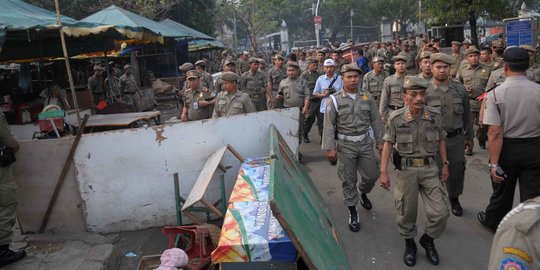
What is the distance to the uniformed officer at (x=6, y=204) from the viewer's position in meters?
4.38

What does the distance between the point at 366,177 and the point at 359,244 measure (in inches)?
30.2

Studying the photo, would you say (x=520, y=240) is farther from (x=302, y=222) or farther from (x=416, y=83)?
(x=416, y=83)

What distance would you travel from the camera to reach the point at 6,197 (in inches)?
174

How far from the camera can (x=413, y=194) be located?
393 cm

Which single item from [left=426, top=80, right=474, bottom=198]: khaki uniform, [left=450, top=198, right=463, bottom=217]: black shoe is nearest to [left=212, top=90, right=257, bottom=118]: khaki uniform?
[left=426, top=80, right=474, bottom=198]: khaki uniform

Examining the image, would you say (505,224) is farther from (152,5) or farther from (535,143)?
(152,5)

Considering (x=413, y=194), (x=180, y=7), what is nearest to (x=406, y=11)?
(x=180, y=7)

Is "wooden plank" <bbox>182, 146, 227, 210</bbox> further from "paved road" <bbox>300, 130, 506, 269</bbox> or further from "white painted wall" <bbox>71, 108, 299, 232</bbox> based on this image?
"paved road" <bbox>300, 130, 506, 269</bbox>

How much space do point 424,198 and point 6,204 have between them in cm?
407

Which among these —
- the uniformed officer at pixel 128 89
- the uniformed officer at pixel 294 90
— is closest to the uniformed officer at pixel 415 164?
the uniformed officer at pixel 294 90

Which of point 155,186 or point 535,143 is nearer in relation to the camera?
point 535,143

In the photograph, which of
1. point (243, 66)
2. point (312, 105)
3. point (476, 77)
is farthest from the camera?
point (243, 66)

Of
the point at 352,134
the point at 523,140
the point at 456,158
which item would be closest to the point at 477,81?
the point at 456,158

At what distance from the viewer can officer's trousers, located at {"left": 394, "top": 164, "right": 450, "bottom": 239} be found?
12.6 ft
